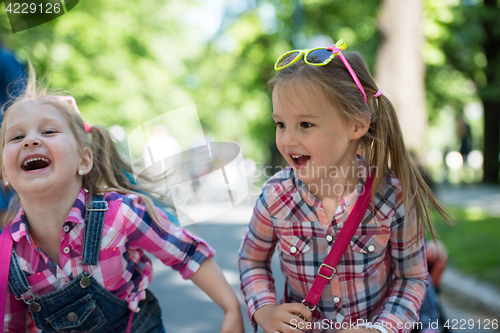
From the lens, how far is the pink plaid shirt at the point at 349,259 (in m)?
1.75

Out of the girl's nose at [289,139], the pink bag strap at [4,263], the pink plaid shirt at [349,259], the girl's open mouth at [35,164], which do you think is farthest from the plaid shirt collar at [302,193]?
the pink bag strap at [4,263]

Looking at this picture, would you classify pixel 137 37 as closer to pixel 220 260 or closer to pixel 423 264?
pixel 220 260

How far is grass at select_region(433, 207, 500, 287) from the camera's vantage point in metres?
4.45

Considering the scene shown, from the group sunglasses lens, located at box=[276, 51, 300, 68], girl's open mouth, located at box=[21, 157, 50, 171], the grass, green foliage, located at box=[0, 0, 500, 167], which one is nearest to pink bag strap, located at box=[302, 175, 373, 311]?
sunglasses lens, located at box=[276, 51, 300, 68]

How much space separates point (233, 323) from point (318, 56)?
1.13 metres

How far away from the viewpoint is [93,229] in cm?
176

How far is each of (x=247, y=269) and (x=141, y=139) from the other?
85cm

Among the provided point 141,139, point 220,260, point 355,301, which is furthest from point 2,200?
point 220,260

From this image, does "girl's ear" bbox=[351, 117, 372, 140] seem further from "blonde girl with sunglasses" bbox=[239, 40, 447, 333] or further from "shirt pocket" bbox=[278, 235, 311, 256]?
"shirt pocket" bbox=[278, 235, 311, 256]

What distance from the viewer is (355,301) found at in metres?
1.75

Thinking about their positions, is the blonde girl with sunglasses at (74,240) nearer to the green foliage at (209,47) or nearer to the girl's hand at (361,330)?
the girl's hand at (361,330)

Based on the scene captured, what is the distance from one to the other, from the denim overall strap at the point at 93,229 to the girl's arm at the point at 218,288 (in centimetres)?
42

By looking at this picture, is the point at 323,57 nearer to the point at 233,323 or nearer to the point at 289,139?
the point at 289,139

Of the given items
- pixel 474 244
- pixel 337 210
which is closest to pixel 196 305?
pixel 337 210
